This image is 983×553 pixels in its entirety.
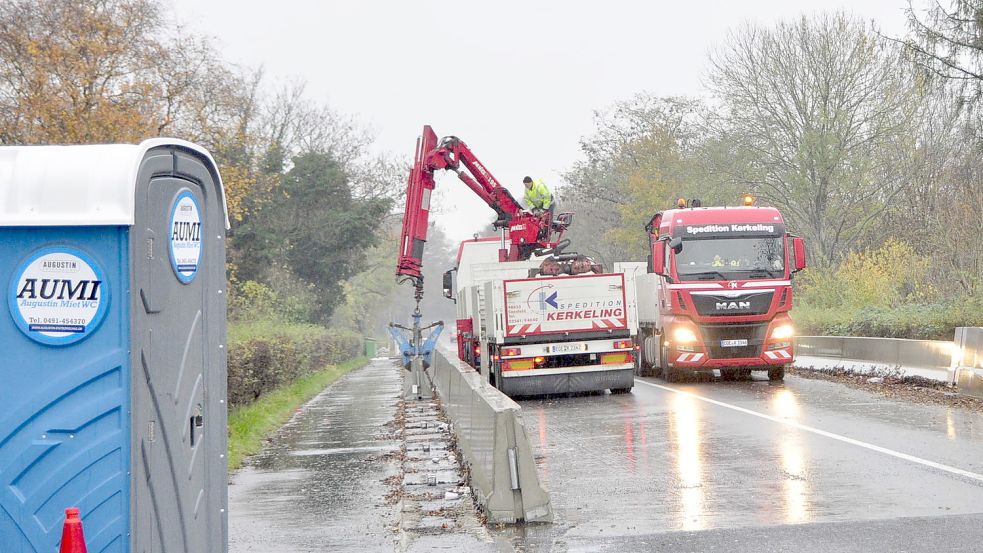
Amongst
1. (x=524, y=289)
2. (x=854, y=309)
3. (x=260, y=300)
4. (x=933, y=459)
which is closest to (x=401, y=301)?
(x=260, y=300)

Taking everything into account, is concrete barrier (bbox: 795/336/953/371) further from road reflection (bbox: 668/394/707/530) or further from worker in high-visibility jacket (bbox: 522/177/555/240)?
worker in high-visibility jacket (bbox: 522/177/555/240)

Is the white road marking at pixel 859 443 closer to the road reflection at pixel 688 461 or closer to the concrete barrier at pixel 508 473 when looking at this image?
the road reflection at pixel 688 461

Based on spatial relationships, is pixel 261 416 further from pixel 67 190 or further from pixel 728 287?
pixel 67 190

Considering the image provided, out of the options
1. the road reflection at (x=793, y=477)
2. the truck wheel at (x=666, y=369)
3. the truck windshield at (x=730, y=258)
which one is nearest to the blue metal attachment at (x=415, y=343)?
the truck wheel at (x=666, y=369)

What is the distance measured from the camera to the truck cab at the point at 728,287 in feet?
76.1

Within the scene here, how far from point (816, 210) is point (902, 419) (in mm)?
31402

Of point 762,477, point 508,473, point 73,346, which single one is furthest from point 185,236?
point 762,477

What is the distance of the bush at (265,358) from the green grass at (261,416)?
19cm

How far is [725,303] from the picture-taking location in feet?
75.8

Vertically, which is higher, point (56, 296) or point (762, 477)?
Answer: point (56, 296)

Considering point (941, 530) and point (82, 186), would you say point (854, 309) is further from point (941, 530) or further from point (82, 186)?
point (82, 186)

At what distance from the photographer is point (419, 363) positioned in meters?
24.1

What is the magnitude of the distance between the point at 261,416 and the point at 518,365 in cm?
458

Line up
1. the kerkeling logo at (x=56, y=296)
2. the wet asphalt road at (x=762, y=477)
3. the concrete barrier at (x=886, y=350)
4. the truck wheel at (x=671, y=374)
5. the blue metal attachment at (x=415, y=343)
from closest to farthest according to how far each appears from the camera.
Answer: the kerkeling logo at (x=56, y=296) → the wet asphalt road at (x=762, y=477) → the concrete barrier at (x=886, y=350) → the blue metal attachment at (x=415, y=343) → the truck wheel at (x=671, y=374)
